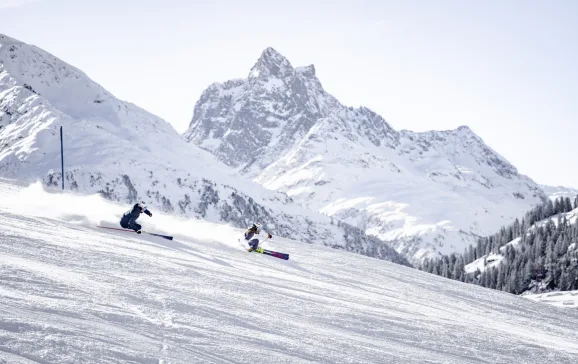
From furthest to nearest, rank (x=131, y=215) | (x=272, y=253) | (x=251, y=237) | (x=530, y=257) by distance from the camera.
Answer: (x=530, y=257) → (x=251, y=237) → (x=272, y=253) → (x=131, y=215)

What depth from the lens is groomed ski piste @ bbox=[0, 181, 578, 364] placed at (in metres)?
8.91

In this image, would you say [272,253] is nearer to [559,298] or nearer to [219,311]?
[219,311]

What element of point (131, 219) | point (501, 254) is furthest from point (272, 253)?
point (501, 254)

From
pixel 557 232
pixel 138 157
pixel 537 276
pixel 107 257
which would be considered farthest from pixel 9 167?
pixel 107 257

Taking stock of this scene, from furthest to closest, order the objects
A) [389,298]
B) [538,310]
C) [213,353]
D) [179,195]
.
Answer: [179,195]
[538,310]
[389,298]
[213,353]

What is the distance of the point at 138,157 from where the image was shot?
198000mm

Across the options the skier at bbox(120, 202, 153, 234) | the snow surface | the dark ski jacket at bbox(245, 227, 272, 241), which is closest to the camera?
the skier at bbox(120, 202, 153, 234)

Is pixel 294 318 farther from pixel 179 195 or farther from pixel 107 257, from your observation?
pixel 179 195

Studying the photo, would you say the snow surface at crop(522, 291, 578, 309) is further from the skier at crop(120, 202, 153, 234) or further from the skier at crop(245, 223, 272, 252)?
the skier at crop(120, 202, 153, 234)

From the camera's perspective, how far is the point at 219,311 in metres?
11.7

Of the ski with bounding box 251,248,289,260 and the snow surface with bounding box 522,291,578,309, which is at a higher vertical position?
the ski with bounding box 251,248,289,260

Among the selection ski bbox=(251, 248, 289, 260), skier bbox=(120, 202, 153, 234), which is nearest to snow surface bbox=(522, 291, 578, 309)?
ski bbox=(251, 248, 289, 260)

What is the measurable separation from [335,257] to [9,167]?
168567 mm

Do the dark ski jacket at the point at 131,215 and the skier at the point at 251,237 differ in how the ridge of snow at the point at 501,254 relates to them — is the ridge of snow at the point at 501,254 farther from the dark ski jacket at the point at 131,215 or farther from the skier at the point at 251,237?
the dark ski jacket at the point at 131,215
